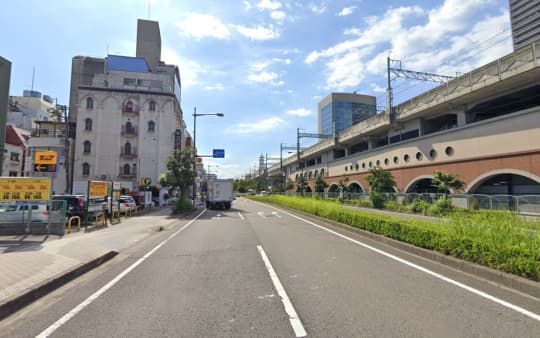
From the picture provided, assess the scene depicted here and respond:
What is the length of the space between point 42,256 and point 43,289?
275cm

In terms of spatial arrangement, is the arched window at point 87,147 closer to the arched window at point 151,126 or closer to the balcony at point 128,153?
the balcony at point 128,153

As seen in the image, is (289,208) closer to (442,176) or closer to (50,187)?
(442,176)

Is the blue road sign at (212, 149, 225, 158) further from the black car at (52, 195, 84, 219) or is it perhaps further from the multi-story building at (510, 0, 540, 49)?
the multi-story building at (510, 0, 540, 49)

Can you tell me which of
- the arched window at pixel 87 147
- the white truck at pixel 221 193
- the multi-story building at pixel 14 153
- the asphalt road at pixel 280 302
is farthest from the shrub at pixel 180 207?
the multi-story building at pixel 14 153

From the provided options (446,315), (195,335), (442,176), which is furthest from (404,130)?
(195,335)

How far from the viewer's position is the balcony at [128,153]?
37.7 meters

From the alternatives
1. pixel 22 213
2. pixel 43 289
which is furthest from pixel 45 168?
pixel 43 289

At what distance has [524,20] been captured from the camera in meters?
49.6

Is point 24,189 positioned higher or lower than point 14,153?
lower

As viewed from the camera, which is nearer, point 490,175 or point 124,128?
point 490,175

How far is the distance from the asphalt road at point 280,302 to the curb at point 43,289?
179 mm

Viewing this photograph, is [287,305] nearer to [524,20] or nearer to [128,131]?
[128,131]

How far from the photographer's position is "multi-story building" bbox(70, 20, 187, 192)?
37.4 m

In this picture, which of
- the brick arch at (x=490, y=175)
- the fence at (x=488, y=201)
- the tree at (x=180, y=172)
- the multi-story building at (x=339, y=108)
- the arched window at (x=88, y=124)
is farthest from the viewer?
the multi-story building at (x=339, y=108)
